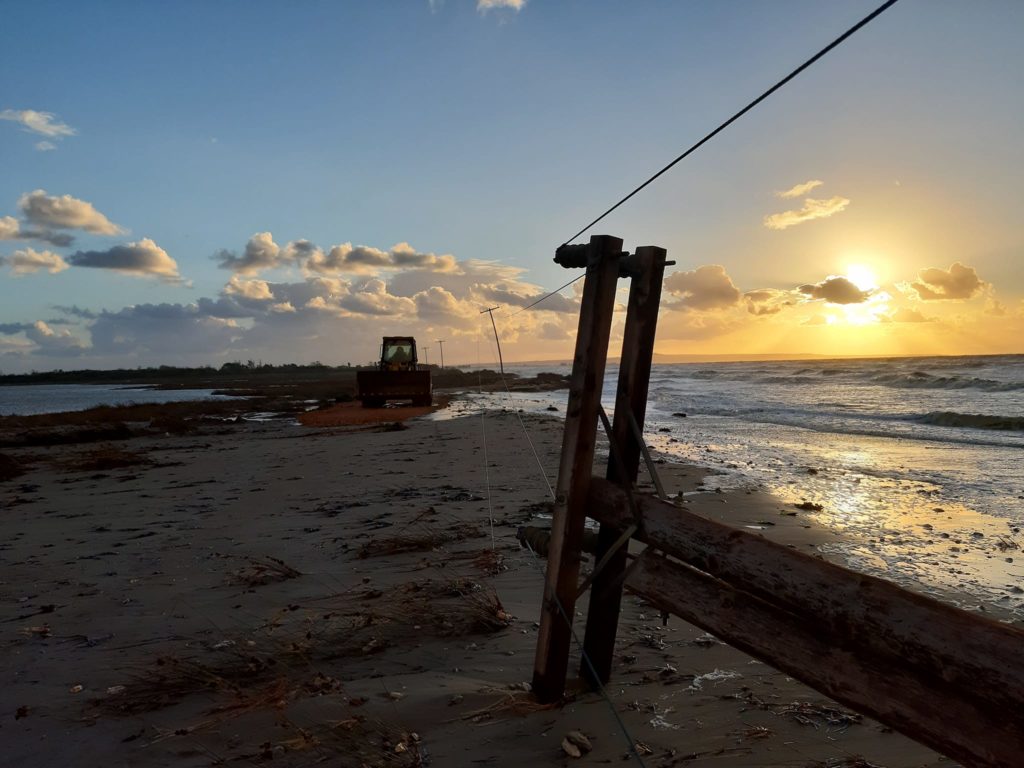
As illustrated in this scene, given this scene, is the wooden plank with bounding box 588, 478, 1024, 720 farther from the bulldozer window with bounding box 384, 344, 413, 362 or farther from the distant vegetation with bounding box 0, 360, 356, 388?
the distant vegetation with bounding box 0, 360, 356, 388

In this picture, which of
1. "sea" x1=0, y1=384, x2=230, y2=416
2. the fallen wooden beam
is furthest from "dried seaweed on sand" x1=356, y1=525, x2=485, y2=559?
"sea" x1=0, y1=384, x2=230, y2=416

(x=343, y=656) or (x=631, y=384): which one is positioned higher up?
(x=631, y=384)

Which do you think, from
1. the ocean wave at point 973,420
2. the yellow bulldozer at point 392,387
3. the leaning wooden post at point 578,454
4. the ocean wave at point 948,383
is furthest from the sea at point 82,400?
the ocean wave at point 948,383

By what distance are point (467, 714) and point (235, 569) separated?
3673 millimetres

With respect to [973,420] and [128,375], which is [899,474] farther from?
[128,375]

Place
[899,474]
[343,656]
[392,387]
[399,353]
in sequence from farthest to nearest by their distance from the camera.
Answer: [399,353]
[392,387]
[899,474]
[343,656]

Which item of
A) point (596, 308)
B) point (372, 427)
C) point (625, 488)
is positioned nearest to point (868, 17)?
point (596, 308)

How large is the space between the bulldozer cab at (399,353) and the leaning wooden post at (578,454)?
31180 mm

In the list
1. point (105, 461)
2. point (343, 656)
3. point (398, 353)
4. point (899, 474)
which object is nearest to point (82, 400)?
point (398, 353)

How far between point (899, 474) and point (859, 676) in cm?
1115

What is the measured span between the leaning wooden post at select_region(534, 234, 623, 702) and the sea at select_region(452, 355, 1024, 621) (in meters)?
3.77

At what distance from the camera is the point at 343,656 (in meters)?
4.29

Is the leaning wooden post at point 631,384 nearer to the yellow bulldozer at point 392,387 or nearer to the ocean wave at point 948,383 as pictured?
the yellow bulldozer at point 392,387

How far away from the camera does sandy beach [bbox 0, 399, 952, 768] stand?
3207 mm
